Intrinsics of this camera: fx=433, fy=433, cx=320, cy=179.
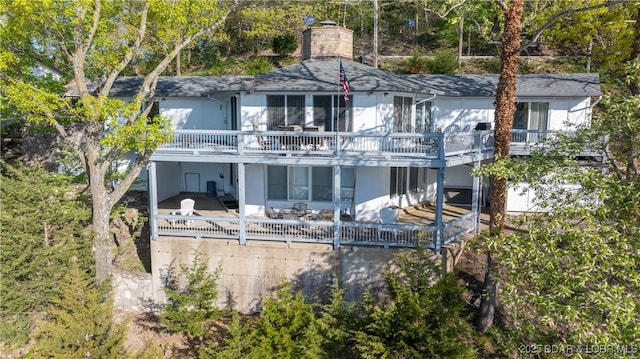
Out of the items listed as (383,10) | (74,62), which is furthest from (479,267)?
(383,10)

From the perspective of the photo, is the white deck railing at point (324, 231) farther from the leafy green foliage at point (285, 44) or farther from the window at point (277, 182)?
the leafy green foliage at point (285, 44)

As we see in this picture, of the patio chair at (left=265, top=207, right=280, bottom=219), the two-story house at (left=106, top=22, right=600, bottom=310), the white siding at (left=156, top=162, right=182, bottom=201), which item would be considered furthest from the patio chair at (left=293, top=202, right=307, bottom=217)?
the white siding at (left=156, top=162, right=182, bottom=201)

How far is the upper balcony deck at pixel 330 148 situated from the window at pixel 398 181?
1.82m

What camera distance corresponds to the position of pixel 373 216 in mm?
16828

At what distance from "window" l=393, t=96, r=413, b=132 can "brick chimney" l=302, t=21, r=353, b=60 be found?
14.1 feet

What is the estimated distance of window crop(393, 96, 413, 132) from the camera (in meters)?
17.4

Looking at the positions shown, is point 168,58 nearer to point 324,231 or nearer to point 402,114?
point 324,231

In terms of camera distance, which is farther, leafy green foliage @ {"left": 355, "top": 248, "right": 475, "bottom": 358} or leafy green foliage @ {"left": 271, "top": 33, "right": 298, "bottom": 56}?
leafy green foliage @ {"left": 271, "top": 33, "right": 298, "bottom": 56}

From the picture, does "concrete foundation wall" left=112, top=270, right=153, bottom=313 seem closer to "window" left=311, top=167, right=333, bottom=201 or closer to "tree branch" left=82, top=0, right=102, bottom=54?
"window" left=311, top=167, right=333, bottom=201

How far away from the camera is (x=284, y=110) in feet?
56.2

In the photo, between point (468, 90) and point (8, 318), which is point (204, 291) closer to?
point (8, 318)

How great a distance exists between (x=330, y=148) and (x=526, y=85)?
1216 centimetres

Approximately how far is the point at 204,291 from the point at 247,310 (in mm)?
2242

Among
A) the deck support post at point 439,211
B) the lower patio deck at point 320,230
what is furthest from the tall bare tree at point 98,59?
the deck support post at point 439,211
